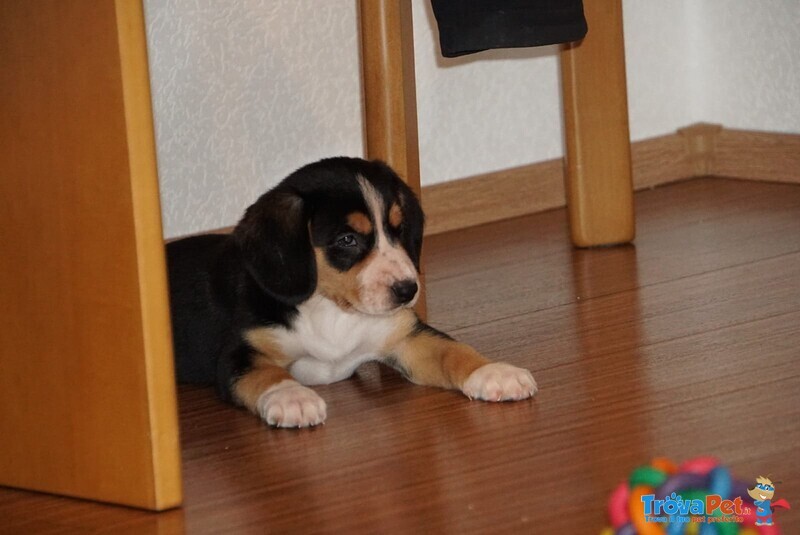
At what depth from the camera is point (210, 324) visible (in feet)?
6.95

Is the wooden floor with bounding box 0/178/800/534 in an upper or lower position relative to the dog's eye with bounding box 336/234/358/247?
lower

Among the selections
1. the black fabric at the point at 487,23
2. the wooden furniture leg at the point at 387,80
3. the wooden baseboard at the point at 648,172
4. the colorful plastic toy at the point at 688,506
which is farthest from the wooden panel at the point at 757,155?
the colorful plastic toy at the point at 688,506

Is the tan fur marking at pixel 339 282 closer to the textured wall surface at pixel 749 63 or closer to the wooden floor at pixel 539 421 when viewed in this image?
the wooden floor at pixel 539 421

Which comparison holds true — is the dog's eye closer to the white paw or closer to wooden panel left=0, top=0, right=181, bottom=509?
the white paw

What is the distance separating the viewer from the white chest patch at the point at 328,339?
6.72 ft

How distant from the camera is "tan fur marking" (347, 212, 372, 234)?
1.98m

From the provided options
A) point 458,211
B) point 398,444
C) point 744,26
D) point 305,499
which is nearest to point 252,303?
point 398,444

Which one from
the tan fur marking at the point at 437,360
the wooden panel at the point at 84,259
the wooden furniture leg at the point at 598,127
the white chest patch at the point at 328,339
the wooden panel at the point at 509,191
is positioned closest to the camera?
the wooden panel at the point at 84,259

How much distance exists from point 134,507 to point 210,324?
626 millimetres

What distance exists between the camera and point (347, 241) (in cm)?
200

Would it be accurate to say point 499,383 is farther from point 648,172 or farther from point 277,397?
point 648,172

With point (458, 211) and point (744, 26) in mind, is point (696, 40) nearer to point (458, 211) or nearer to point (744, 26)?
point (744, 26)

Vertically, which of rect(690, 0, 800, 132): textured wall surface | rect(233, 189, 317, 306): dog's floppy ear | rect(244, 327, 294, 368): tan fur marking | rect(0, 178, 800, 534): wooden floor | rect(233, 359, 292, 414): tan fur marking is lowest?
rect(0, 178, 800, 534): wooden floor

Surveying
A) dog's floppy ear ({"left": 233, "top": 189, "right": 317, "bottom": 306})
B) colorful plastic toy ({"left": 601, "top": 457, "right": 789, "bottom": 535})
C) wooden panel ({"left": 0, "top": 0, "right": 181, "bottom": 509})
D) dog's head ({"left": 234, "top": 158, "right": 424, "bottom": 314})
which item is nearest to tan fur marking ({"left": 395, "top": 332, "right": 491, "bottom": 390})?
dog's head ({"left": 234, "top": 158, "right": 424, "bottom": 314})
